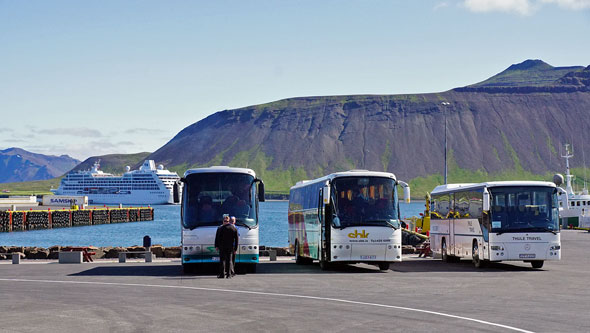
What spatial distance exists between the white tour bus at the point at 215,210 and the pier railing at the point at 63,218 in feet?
295

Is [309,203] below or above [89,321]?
above

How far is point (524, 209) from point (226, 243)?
1076 cm

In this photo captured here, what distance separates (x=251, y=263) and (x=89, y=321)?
13.3 m

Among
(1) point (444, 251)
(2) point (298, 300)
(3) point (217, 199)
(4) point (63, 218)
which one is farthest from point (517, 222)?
(4) point (63, 218)

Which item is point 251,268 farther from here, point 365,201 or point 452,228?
point 452,228

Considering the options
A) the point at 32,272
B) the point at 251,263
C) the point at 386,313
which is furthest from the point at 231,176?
the point at 386,313

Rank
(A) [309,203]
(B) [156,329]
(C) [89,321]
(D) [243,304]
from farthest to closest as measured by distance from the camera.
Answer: (A) [309,203] < (D) [243,304] < (C) [89,321] < (B) [156,329]

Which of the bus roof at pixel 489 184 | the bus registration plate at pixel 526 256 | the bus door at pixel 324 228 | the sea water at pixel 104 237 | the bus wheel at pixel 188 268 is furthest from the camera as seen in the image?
the sea water at pixel 104 237

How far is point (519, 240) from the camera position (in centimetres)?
2812

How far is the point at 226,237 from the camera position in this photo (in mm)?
24547

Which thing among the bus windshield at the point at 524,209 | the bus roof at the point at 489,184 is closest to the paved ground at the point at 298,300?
the bus windshield at the point at 524,209

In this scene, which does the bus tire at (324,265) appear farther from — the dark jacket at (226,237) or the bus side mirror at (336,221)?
the dark jacket at (226,237)

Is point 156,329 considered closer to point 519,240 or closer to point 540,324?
point 540,324

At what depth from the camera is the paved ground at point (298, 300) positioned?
13.7 meters
